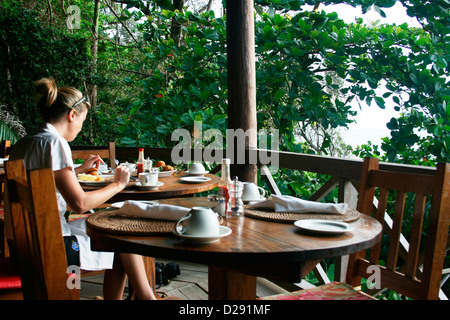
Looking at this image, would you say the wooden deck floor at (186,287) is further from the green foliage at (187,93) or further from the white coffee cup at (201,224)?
the green foliage at (187,93)

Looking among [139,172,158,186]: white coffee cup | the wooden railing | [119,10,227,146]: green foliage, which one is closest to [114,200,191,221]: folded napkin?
[139,172,158,186]: white coffee cup

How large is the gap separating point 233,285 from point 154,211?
39 centimetres

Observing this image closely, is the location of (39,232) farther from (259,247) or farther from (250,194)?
(250,194)

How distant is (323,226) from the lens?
119 centimetres

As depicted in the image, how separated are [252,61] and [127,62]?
698 centimetres

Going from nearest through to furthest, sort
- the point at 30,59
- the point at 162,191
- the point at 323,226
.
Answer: the point at 323,226
the point at 162,191
the point at 30,59

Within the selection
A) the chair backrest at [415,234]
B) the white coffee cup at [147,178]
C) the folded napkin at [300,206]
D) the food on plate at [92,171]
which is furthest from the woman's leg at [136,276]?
the chair backrest at [415,234]

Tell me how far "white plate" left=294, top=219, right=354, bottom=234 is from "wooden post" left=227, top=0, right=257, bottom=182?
1.73m

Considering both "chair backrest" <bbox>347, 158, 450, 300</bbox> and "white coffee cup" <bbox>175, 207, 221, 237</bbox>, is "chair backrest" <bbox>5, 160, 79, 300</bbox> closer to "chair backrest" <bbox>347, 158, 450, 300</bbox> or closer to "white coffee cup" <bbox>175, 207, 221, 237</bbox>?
"white coffee cup" <bbox>175, 207, 221, 237</bbox>

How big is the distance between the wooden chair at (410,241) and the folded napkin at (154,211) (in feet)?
1.47

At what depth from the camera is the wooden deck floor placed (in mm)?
2480

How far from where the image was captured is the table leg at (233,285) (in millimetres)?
1349

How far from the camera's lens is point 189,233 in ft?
3.42

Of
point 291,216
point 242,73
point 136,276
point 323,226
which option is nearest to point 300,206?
point 291,216
